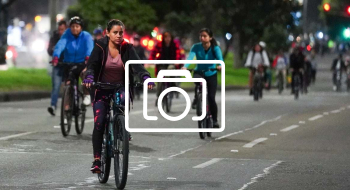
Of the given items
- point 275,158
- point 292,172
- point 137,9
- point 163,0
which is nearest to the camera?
point 292,172

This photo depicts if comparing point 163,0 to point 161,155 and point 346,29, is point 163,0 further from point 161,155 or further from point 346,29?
point 161,155

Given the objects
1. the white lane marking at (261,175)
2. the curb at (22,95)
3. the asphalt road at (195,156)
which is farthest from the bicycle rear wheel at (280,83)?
the white lane marking at (261,175)

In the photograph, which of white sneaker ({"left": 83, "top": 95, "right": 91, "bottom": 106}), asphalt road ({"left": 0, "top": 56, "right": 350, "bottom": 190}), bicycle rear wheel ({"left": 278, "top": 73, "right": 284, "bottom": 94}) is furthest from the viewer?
bicycle rear wheel ({"left": 278, "top": 73, "right": 284, "bottom": 94})

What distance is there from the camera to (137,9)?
5572 cm

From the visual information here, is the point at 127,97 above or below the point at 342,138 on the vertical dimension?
above

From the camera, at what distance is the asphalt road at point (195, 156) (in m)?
10.8

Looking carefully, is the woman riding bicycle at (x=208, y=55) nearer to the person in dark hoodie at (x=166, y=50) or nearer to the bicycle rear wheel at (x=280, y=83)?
the person in dark hoodie at (x=166, y=50)

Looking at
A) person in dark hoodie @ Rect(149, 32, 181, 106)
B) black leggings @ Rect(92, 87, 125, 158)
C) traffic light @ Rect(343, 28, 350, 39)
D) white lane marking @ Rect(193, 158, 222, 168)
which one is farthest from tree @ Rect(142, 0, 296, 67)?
black leggings @ Rect(92, 87, 125, 158)

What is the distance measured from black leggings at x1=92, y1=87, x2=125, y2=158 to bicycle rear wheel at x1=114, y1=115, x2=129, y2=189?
37 centimetres

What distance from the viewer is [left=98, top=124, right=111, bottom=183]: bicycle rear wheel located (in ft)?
34.2

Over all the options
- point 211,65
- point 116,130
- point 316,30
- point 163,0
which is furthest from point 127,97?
point 316,30

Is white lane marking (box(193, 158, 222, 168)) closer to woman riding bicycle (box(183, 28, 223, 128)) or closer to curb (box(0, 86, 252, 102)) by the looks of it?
woman riding bicycle (box(183, 28, 223, 128))

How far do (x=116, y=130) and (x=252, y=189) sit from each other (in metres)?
1.41

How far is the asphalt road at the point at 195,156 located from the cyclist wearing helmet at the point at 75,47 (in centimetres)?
102
